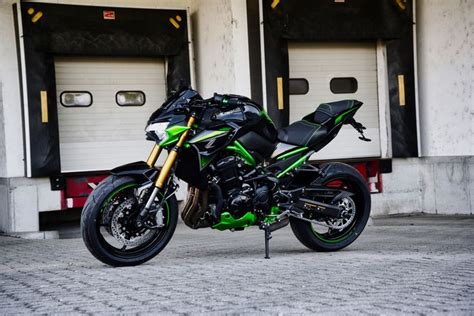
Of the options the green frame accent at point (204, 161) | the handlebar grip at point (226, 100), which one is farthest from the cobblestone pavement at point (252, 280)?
the handlebar grip at point (226, 100)

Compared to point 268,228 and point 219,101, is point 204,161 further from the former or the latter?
point 268,228

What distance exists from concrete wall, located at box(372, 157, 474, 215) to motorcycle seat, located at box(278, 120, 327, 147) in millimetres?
4971

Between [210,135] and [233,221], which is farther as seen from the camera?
[233,221]

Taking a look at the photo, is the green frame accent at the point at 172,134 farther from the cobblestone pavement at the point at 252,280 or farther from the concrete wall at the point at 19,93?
the concrete wall at the point at 19,93

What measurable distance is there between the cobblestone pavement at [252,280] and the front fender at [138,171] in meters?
0.67

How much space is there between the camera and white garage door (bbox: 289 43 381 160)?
11047mm

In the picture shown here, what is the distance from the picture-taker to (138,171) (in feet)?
19.2

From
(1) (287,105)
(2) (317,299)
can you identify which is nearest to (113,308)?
(2) (317,299)

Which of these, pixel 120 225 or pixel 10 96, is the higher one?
pixel 10 96

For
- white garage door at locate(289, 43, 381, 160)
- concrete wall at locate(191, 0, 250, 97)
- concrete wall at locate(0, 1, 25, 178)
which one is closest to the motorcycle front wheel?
concrete wall at locate(0, 1, 25, 178)

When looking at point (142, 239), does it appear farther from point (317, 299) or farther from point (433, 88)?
point (433, 88)

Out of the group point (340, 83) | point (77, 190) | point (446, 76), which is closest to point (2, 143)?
point (77, 190)

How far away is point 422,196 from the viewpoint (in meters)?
11.6

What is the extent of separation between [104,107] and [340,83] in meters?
3.40
